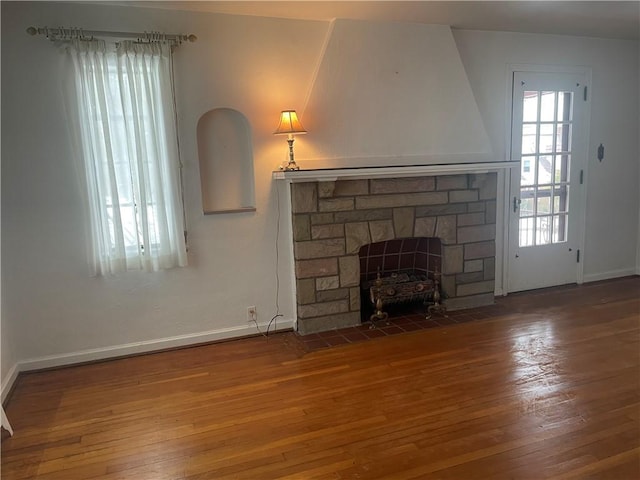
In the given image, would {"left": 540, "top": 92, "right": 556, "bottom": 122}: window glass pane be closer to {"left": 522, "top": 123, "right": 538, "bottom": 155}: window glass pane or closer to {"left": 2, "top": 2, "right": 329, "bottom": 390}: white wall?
{"left": 522, "top": 123, "right": 538, "bottom": 155}: window glass pane

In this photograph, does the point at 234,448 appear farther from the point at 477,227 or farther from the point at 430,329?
the point at 477,227

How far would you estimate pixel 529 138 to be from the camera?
14.4 ft

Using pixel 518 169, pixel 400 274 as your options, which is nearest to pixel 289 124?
pixel 400 274

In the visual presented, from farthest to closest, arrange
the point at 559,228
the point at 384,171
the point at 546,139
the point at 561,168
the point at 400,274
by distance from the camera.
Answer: the point at 559,228
the point at 561,168
the point at 546,139
the point at 400,274
the point at 384,171

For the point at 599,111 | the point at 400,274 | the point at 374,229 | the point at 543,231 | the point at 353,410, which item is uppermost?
the point at 599,111

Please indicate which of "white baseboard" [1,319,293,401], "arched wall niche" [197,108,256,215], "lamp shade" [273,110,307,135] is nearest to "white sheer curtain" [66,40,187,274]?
"arched wall niche" [197,108,256,215]

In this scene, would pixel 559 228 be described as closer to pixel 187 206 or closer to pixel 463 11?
pixel 463 11

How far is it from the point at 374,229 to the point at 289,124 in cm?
109

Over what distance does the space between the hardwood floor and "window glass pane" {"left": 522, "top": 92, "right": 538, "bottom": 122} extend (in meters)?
1.97

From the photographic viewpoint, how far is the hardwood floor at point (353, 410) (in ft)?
6.75

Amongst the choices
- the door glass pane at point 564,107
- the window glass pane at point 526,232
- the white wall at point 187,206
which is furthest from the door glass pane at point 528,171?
the white wall at point 187,206

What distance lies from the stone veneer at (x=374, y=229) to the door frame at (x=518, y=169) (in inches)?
14.5

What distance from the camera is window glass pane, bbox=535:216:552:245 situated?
4.59 m

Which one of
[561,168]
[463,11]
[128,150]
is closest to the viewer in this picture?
[128,150]
